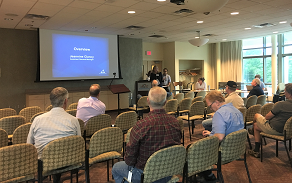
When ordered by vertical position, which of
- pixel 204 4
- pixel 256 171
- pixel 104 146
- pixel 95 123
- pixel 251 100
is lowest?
pixel 256 171

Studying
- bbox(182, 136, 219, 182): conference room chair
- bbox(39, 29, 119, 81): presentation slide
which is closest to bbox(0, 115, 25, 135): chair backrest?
bbox(182, 136, 219, 182): conference room chair

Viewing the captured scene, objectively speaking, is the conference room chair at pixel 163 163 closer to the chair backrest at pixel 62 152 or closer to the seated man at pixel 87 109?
the chair backrest at pixel 62 152

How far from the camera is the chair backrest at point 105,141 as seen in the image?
10.2ft

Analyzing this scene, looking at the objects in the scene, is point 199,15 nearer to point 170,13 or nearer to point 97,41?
point 170,13

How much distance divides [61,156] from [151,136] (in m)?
1.09

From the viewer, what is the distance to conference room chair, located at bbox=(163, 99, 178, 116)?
264 inches

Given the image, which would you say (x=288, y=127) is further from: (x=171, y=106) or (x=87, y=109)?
(x=87, y=109)

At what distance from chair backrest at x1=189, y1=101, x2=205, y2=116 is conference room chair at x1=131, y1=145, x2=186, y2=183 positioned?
370cm

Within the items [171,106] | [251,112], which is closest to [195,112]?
[171,106]

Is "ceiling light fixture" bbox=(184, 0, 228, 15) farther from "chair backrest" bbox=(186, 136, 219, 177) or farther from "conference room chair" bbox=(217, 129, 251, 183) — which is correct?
"chair backrest" bbox=(186, 136, 219, 177)

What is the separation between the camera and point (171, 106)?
6.79 m

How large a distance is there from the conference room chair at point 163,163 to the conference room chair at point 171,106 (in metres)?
4.19

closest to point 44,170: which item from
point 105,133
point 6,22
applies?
point 105,133

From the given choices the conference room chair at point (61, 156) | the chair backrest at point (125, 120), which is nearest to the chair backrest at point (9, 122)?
the chair backrest at point (125, 120)
